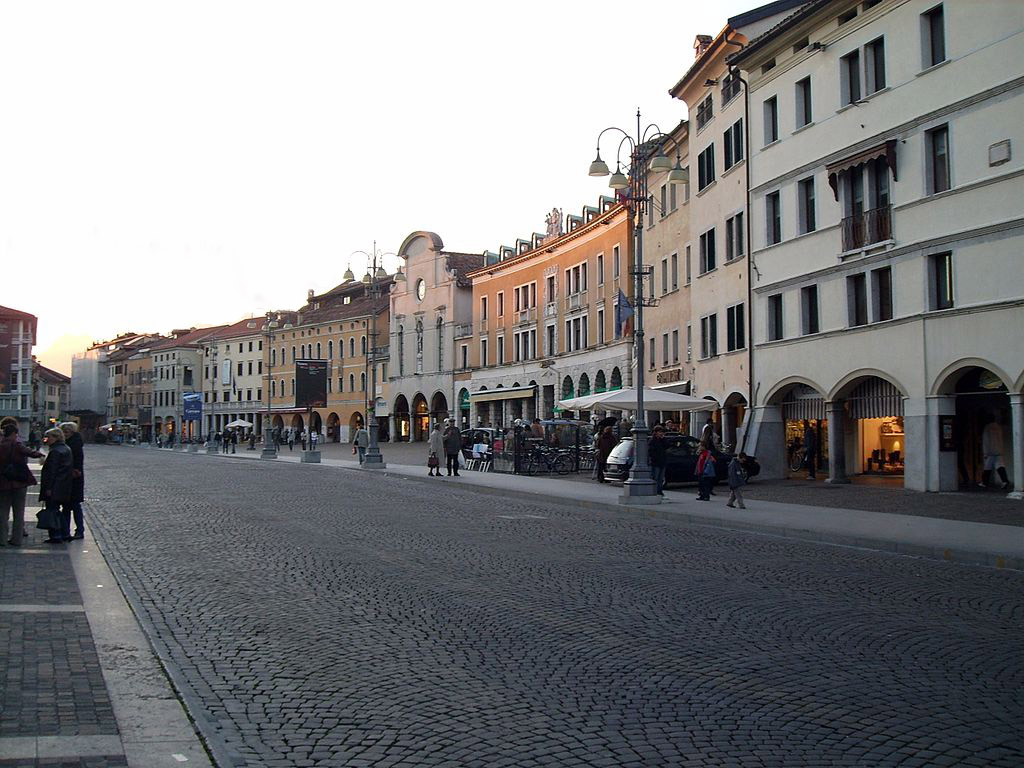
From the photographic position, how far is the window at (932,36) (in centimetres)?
2564

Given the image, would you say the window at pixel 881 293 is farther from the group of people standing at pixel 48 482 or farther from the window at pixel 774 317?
the group of people standing at pixel 48 482

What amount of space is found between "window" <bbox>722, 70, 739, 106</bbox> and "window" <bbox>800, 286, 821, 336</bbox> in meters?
8.17

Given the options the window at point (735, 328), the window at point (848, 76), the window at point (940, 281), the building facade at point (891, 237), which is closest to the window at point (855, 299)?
the building facade at point (891, 237)

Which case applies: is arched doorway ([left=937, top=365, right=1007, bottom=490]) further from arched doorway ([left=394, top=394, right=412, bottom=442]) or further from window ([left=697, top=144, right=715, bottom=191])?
arched doorway ([left=394, top=394, right=412, bottom=442])

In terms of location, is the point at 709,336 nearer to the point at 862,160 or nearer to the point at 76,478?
the point at 862,160

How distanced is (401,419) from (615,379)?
124ft

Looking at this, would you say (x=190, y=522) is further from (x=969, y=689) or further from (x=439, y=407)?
(x=439, y=407)

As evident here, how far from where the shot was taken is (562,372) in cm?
6438

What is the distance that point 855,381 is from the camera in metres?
29.1

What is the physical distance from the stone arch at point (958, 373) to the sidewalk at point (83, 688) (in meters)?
19.8

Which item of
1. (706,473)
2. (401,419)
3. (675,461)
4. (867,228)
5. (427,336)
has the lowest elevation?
(706,473)

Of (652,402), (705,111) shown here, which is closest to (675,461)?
(652,402)

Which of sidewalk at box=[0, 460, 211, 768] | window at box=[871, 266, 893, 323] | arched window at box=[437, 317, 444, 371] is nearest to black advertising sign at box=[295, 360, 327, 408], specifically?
window at box=[871, 266, 893, 323]

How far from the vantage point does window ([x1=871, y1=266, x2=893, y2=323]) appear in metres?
27.8
